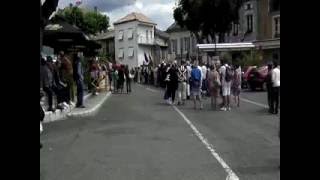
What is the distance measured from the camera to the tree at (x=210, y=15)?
66000 mm

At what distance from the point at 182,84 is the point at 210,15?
40681 millimetres

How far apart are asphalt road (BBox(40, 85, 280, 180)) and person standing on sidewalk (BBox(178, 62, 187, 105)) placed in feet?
21.3

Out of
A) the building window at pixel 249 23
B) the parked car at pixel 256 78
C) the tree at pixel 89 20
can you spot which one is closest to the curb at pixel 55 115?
the parked car at pixel 256 78

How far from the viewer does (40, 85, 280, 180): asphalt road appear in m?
8.95

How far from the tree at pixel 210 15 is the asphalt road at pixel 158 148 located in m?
46.9

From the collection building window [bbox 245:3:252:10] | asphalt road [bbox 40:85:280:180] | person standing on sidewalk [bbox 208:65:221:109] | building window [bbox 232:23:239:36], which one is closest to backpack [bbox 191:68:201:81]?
person standing on sidewalk [bbox 208:65:221:109]

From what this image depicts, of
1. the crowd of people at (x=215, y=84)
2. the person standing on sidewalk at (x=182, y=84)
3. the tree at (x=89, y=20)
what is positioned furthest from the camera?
the tree at (x=89, y=20)

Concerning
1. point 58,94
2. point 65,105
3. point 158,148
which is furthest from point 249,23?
point 158,148

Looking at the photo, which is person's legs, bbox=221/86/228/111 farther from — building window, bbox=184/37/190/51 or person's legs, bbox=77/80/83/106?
building window, bbox=184/37/190/51

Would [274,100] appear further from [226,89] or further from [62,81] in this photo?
[62,81]

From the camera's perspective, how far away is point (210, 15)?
66375 mm

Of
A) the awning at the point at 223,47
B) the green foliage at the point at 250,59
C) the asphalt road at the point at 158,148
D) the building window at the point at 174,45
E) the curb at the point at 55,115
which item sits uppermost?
the building window at the point at 174,45

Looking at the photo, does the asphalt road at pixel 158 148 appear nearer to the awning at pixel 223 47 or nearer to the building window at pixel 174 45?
the awning at pixel 223 47
